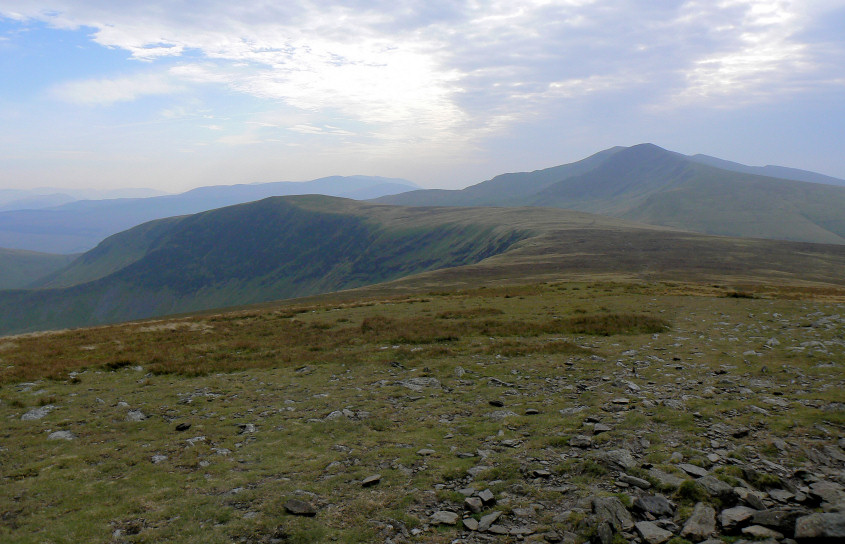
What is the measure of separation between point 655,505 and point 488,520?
3.19 meters

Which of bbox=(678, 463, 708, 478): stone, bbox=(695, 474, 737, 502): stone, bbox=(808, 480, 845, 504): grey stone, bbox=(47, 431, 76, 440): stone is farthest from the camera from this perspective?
bbox=(47, 431, 76, 440): stone

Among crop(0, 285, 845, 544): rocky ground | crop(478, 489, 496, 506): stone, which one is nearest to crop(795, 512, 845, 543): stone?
crop(0, 285, 845, 544): rocky ground

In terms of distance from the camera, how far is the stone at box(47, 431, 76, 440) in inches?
567

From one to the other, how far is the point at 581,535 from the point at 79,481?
11954mm

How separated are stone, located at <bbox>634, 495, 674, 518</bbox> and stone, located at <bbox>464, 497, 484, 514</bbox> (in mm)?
2972

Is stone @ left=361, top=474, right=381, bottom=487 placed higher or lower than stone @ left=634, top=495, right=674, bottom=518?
lower

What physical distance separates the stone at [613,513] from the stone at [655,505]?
314 millimetres

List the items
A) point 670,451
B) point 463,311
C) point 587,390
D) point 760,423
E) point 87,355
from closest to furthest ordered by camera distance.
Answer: point 670,451, point 760,423, point 587,390, point 87,355, point 463,311

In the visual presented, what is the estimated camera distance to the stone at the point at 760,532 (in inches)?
284

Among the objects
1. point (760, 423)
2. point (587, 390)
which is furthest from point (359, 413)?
point (760, 423)

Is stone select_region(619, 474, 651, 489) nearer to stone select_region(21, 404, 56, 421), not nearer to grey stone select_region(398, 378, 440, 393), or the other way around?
grey stone select_region(398, 378, 440, 393)

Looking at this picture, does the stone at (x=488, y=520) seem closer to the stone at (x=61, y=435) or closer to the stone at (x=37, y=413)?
the stone at (x=61, y=435)

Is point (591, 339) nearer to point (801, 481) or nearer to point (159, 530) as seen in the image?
point (801, 481)

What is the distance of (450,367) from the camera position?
21.8 metres
